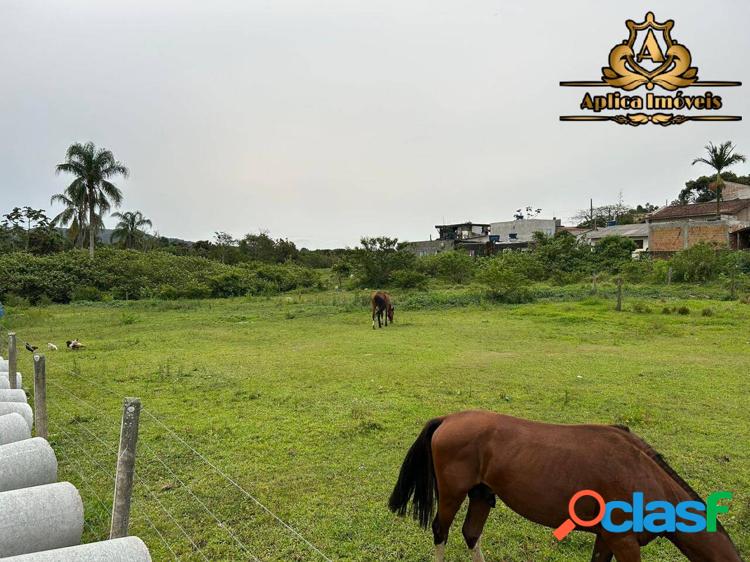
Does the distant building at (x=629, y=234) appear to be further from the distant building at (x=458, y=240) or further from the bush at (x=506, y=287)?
the bush at (x=506, y=287)

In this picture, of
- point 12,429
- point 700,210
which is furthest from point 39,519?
point 700,210

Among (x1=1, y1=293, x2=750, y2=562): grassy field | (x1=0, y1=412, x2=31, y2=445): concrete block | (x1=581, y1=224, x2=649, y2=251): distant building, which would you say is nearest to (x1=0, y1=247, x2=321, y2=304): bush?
(x1=1, y1=293, x2=750, y2=562): grassy field

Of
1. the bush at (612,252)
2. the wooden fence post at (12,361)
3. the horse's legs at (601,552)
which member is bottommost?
the horse's legs at (601,552)

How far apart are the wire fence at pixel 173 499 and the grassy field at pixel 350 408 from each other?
20mm

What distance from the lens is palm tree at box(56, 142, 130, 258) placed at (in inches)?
1344

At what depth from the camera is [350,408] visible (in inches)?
293

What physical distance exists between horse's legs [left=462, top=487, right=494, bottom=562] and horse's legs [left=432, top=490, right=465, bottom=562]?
0.14 meters

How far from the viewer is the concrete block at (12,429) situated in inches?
175

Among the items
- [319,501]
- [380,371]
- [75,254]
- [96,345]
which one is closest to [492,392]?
[380,371]

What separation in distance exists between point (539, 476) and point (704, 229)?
134 ft

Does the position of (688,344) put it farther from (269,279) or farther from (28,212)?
(28,212)

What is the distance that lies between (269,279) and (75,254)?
1369 cm

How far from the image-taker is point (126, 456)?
3100 mm

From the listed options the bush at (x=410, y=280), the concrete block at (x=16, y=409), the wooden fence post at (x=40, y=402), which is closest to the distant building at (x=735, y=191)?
the bush at (x=410, y=280)
